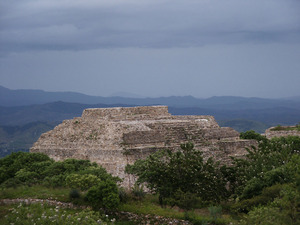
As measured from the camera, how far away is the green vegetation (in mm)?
19672

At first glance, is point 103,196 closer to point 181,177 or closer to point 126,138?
point 181,177

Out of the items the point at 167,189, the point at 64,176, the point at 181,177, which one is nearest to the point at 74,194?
the point at 64,176

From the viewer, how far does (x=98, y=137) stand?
1203 inches

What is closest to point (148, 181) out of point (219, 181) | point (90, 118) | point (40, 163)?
point (219, 181)

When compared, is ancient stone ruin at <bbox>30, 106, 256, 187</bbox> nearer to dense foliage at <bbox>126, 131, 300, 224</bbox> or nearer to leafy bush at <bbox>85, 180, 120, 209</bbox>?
dense foliage at <bbox>126, 131, 300, 224</bbox>

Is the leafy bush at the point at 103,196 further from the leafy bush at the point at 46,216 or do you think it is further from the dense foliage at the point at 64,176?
the leafy bush at the point at 46,216

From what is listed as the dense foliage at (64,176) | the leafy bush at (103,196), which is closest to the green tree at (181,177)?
the dense foliage at (64,176)

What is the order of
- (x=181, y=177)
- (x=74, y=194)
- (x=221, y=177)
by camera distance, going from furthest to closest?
(x=221, y=177) → (x=181, y=177) → (x=74, y=194)

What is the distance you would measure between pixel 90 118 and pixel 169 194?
12.1 meters

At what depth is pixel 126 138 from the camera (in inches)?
1152

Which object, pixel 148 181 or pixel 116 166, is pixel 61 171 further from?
pixel 148 181

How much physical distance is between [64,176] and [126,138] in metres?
5.09

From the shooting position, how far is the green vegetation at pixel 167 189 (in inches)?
774

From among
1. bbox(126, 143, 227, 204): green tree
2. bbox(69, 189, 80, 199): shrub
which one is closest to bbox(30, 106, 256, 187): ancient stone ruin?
bbox(126, 143, 227, 204): green tree
